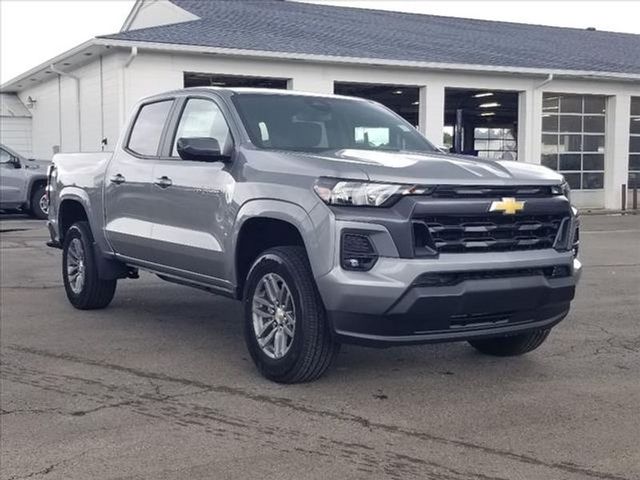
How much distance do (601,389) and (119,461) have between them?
10.1ft

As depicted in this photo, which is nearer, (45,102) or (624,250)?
(624,250)

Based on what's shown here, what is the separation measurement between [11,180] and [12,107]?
1133 cm

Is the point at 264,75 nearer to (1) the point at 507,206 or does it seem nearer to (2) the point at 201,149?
(2) the point at 201,149

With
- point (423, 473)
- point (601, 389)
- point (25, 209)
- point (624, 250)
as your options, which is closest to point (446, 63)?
point (624, 250)

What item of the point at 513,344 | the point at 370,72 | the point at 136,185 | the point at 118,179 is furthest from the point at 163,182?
the point at 370,72

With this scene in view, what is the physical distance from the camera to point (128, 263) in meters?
7.62

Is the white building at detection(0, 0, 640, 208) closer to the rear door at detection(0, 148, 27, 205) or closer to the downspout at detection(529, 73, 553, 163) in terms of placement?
the downspout at detection(529, 73, 553, 163)

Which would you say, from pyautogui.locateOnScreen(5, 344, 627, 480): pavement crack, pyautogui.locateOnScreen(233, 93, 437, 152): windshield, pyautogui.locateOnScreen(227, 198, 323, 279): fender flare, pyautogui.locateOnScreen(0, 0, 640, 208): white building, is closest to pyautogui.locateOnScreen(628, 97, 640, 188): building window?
pyautogui.locateOnScreen(0, 0, 640, 208): white building

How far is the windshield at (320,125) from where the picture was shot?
6.34 meters

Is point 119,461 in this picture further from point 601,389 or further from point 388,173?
point 601,389

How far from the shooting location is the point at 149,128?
7484 mm

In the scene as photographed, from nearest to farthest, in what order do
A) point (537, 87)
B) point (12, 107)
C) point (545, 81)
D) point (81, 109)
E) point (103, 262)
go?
point (103, 262) < point (81, 109) < point (545, 81) < point (537, 87) < point (12, 107)

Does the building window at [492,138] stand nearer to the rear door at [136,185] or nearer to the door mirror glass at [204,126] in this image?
the rear door at [136,185]

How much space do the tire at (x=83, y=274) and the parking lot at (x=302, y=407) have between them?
28 centimetres
